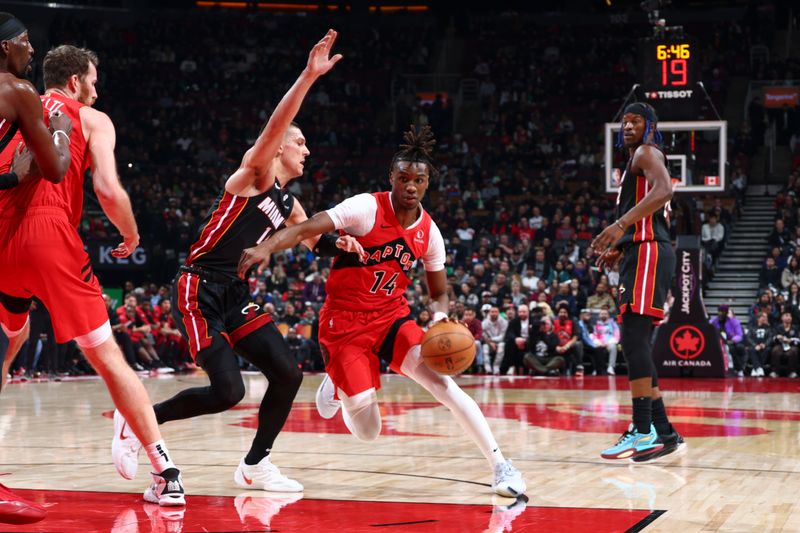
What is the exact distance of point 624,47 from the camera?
27.7 meters

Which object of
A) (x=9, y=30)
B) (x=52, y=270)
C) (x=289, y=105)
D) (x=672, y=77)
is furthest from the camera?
(x=672, y=77)

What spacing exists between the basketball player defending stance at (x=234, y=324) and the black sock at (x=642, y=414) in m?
2.18

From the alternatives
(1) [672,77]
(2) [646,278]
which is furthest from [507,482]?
(1) [672,77]

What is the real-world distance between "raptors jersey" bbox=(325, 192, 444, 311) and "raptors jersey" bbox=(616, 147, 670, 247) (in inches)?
66.4

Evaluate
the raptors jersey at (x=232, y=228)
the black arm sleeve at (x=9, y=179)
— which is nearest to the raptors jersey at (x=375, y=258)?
the raptors jersey at (x=232, y=228)

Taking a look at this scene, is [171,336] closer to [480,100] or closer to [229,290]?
[229,290]

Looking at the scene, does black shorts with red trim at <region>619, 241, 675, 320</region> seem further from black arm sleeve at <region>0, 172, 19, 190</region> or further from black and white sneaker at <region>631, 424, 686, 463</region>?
black arm sleeve at <region>0, 172, 19, 190</region>

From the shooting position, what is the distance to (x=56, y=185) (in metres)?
4.44

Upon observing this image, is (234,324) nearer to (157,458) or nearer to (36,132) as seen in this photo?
(157,458)

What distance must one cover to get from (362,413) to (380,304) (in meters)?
0.54

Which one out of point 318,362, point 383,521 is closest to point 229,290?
point 383,521

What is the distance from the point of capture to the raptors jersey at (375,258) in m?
5.21

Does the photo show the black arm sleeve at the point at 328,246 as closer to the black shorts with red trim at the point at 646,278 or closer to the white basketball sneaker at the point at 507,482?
the white basketball sneaker at the point at 507,482

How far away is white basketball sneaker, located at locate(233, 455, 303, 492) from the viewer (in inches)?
199
